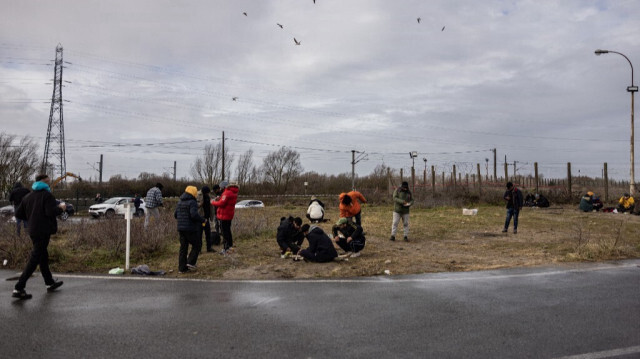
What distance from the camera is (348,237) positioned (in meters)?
10.9

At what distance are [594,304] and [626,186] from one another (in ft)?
125

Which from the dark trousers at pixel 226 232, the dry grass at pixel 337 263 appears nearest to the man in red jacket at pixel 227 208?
the dark trousers at pixel 226 232

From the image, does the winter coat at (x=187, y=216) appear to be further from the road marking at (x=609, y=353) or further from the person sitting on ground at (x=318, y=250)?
the road marking at (x=609, y=353)

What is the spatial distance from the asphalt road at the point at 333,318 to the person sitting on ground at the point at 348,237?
258 cm

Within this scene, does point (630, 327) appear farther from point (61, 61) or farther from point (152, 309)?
point (61, 61)

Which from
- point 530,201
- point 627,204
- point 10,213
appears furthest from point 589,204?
point 10,213

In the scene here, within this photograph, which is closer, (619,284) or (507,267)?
(619,284)

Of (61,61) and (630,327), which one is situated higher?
(61,61)

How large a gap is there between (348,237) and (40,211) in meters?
6.26

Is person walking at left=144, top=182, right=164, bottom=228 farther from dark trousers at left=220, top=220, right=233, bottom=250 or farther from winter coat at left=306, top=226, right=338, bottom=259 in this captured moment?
winter coat at left=306, top=226, right=338, bottom=259

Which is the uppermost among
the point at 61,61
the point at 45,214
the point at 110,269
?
the point at 61,61

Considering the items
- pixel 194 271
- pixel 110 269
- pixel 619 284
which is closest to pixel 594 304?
pixel 619 284

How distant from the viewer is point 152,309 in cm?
627

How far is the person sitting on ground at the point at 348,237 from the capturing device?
35.7ft
